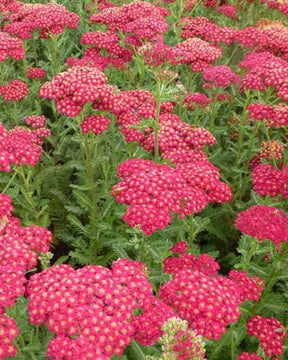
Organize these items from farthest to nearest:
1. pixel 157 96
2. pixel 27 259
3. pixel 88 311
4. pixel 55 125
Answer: pixel 55 125, pixel 157 96, pixel 27 259, pixel 88 311

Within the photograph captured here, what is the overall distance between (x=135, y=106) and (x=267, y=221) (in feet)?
7.14

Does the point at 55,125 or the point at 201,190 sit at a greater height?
the point at 201,190

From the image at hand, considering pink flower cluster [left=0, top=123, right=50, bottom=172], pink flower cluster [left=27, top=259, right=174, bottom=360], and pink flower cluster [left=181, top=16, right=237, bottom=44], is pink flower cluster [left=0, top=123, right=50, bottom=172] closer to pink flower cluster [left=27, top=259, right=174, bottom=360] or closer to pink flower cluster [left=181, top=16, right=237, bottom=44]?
pink flower cluster [left=27, top=259, right=174, bottom=360]

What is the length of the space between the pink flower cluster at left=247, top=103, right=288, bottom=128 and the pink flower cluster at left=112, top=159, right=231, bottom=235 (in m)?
1.04

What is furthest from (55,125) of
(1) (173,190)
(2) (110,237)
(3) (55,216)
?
(1) (173,190)

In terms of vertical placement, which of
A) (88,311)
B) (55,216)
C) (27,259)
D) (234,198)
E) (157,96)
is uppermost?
(157,96)

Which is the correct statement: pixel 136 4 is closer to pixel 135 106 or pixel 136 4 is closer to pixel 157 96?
pixel 135 106

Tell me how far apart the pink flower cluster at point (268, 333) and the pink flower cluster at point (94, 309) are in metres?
0.98

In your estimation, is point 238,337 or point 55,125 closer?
point 238,337

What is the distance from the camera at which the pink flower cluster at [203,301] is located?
3.02 m

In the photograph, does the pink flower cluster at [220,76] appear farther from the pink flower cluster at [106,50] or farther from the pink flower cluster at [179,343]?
the pink flower cluster at [179,343]

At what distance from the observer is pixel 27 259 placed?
3.33m

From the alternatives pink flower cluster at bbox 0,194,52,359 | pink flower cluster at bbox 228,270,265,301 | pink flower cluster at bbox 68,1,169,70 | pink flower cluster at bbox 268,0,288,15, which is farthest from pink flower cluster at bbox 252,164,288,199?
pink flower cluster at bbox 268,0,288,15

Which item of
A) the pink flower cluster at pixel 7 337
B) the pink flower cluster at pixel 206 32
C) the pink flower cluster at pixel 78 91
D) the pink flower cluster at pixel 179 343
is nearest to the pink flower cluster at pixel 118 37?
the pink flower cluster at pixel 206 32
